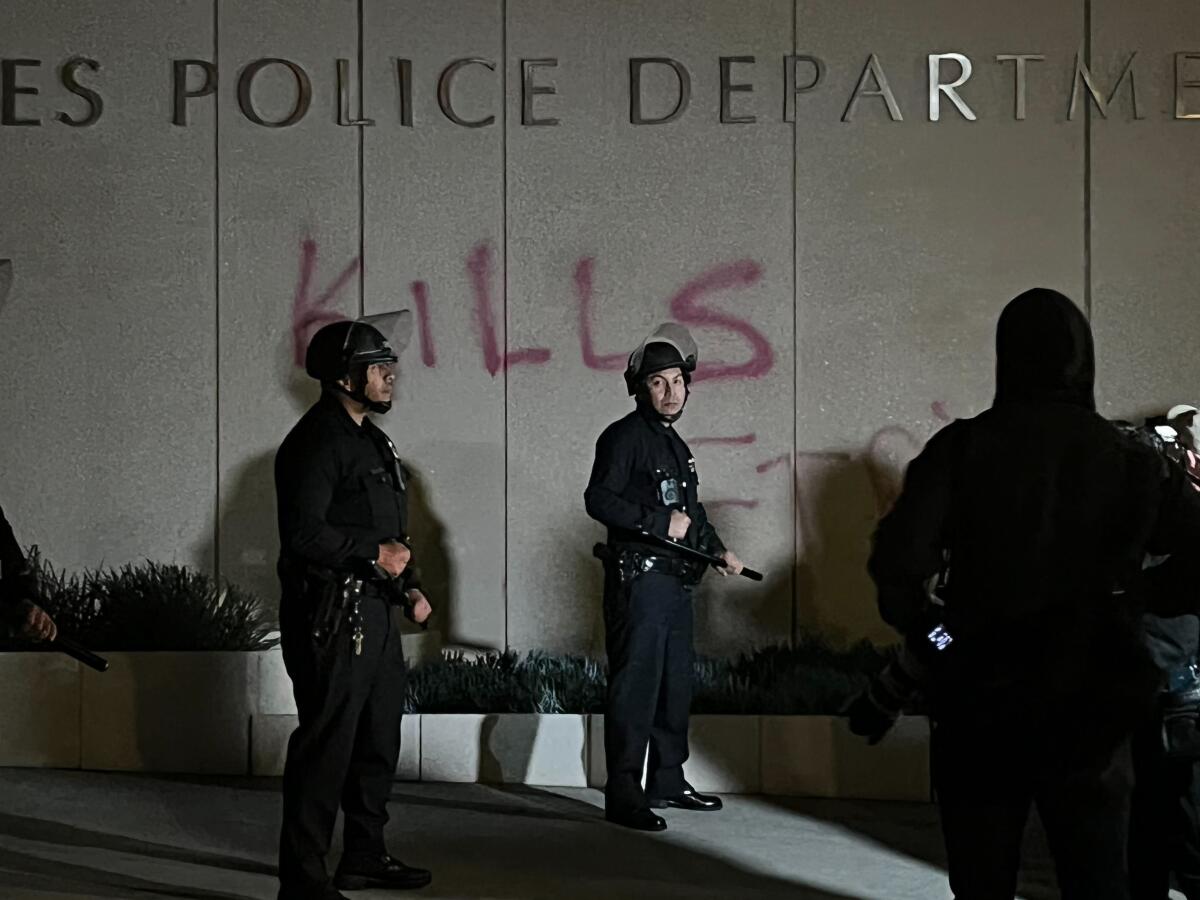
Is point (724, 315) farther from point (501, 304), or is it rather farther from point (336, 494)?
point (336, 494)

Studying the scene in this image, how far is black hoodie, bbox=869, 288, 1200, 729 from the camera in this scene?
4.14m

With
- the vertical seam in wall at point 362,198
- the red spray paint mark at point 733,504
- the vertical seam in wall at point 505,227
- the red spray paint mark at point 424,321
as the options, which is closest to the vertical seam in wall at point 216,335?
the vertical seam in wall at point 362,198

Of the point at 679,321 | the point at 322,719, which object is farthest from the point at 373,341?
the point at 679,321

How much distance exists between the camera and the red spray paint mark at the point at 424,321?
34.9 feet

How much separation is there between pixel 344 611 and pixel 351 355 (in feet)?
2.98

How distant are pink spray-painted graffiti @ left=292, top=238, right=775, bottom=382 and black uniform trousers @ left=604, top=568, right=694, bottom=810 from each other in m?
2.69

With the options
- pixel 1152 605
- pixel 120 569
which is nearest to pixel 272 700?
pixel 120 569

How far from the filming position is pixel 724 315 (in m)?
10.5

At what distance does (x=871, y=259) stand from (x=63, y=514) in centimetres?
493

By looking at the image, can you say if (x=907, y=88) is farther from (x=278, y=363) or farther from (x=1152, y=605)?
(x=1152, y=605)

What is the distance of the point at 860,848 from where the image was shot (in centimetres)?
735

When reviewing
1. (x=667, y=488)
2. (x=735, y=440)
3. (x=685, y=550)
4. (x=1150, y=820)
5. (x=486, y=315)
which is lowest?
(x=1150, y=820)

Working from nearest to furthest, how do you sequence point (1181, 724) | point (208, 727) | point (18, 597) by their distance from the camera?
point (1181, 724), point (18, 597), point (208, 727)

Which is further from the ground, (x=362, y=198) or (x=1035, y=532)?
(x=362, y=198)
